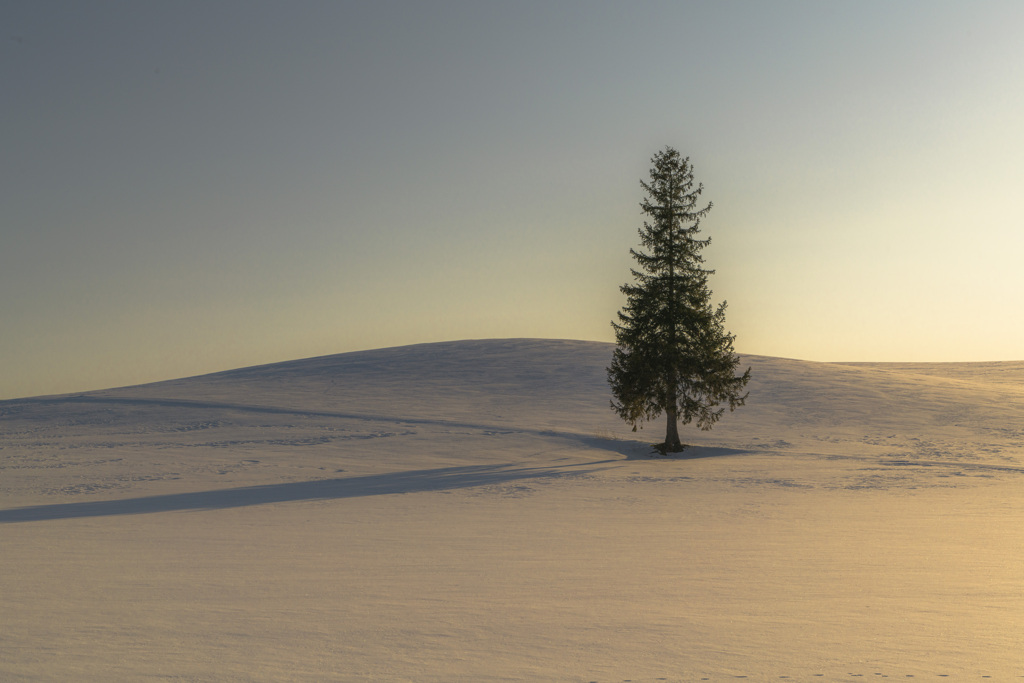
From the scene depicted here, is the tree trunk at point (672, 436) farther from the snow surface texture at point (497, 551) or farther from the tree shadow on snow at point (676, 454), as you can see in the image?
the snow surface texture at point (497, 551)

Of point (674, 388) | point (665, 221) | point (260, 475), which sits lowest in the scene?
point (260, 475)

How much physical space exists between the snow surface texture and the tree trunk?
2.71 feet

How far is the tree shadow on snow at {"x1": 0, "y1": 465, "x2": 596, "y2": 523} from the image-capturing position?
52.9 feet

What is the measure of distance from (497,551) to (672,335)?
71.6 ft

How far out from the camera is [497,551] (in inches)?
429

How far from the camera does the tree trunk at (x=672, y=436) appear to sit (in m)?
29.9

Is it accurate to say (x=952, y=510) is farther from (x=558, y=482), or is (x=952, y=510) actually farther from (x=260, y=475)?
(x=260, y=475)

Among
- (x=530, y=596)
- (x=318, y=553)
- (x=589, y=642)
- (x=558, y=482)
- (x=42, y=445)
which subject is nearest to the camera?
(x=589, y=642)

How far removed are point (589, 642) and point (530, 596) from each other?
5.73ft

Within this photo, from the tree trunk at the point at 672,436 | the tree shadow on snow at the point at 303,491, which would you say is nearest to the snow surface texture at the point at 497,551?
the tree shadow on snow at the point at 303,491

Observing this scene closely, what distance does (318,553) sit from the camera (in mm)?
10773

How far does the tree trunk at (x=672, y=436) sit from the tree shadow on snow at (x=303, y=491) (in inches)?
306

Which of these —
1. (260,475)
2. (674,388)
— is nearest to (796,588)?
(260,475)

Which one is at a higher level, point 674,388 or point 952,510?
point 674,388
